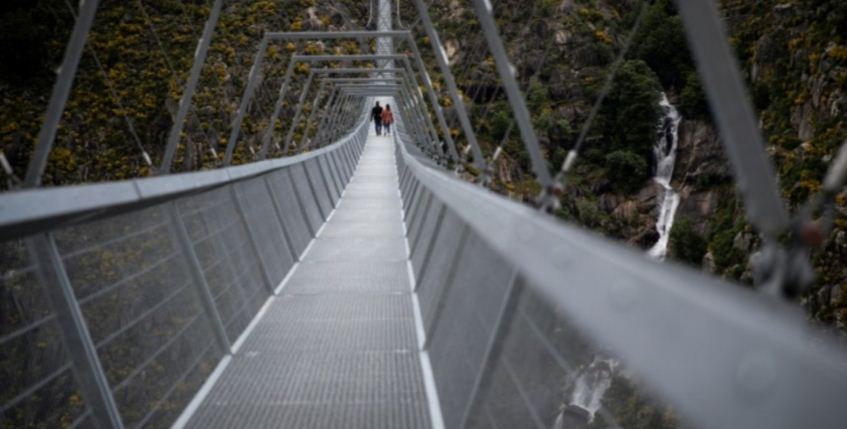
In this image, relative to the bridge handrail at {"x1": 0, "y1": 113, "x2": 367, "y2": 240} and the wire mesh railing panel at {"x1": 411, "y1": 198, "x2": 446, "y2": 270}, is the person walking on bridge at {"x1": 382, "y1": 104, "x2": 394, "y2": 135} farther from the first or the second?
the bridge handrail at {"x1": 0, "y1": 113, "x2": 367, "y2": 240}

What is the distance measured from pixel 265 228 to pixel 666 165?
67.6m

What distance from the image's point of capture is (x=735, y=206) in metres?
66.9

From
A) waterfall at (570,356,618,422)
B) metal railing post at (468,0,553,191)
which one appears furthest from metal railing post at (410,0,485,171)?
waterfall at (570,356,618,422)

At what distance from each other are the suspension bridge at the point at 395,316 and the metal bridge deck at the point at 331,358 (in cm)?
2

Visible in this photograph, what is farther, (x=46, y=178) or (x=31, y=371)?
(x=46, y=178)

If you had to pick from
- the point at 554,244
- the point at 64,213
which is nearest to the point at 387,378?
the point at 64,213

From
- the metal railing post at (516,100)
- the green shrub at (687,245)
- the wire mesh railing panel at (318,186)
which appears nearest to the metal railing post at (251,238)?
the metal railing post at (516,100)

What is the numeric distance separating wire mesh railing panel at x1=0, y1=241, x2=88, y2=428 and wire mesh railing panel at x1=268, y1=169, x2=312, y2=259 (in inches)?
A: 235

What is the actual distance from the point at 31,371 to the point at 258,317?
3880mm

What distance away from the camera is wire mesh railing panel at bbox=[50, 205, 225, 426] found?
11.3 ft

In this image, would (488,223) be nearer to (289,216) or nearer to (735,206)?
(289,216)

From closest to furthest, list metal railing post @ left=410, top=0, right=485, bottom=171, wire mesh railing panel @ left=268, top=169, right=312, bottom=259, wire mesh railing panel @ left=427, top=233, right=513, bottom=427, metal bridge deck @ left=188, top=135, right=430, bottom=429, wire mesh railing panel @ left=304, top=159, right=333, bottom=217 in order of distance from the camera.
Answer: wire mesh railing panel @ left=427, top=233, right=513, bottom=427 < metal bridge deck @ left=188, top=135, right=430, bottom=429 < metal railing post @ left=410, top=0, right=485, bottom=171 < wire mesh railing panel @ left=268, top=169, right=312, bottom=259 < wire mesh railing panel @ left=304, top=159, right=333, bottom=217

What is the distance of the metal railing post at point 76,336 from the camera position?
309 cm

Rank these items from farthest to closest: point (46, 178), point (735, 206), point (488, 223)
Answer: point (735, 206)
point (46, 178)
point (488, 223)
